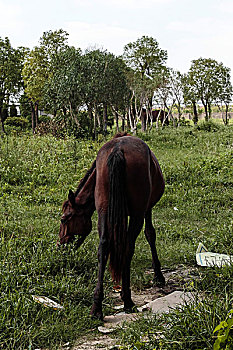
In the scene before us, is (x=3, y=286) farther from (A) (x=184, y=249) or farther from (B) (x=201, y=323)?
(A) (x=184, y=249)

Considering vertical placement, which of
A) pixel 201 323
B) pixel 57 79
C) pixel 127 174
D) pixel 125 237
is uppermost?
pixel 57 79

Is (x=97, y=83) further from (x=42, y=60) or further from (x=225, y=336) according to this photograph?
(x=225, y=336)

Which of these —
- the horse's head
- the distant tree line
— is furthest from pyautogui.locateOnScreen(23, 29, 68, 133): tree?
the horse's head

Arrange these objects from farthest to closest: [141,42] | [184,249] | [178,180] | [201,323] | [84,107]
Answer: [141,42] < [84,107] < [178,180] < [184,249] < [201,323]

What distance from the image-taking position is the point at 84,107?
20078 mm

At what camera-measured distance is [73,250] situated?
4.77 meters

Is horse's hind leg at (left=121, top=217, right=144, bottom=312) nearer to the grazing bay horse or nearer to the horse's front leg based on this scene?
the grazing bay horse

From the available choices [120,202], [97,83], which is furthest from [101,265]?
[97,83]

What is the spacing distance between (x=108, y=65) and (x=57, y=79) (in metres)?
2.97

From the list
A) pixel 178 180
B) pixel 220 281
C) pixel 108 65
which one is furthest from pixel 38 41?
pixel 220 281

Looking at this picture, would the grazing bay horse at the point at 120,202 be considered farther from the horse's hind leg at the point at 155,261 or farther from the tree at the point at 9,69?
the tree at the point at 9,69

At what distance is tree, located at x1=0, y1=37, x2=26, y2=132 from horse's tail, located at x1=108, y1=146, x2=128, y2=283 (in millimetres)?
25735

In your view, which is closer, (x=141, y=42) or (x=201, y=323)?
(x=201, y=323)

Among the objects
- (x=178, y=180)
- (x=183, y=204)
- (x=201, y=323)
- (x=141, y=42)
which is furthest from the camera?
(x=141, y=42)
